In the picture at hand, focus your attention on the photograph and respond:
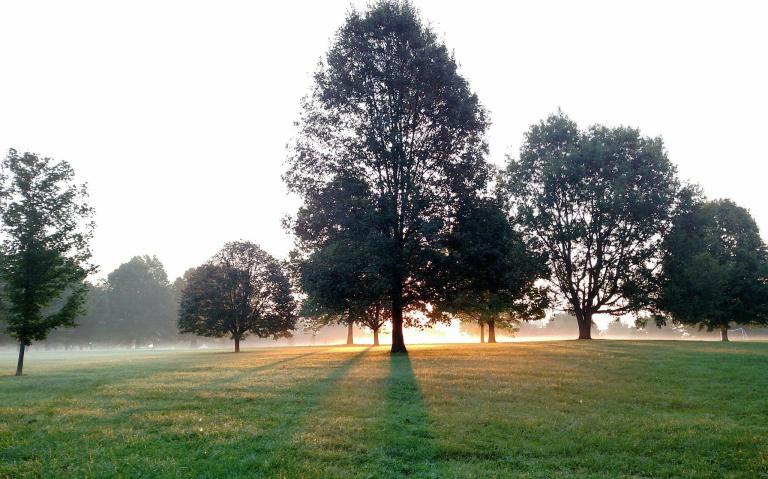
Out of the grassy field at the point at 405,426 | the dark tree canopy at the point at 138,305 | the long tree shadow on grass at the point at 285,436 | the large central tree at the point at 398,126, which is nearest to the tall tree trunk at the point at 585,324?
the large central tree at the point at 398,126

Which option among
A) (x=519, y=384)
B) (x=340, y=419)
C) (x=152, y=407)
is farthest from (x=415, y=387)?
(x=152, y=407)

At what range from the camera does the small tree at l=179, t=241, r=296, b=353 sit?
5953 centimetres

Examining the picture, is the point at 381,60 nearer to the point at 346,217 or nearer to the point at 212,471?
the point at 346,217

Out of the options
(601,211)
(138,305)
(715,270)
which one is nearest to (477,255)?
(601,211)

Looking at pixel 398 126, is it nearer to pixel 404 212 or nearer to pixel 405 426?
pixel 404 212

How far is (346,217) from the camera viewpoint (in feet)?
101

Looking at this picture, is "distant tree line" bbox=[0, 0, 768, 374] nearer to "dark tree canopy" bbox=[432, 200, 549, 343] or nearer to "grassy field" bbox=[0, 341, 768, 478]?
"dark tree canopy" bbox=[432, 200, 549, 343]

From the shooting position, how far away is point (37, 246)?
31344mm

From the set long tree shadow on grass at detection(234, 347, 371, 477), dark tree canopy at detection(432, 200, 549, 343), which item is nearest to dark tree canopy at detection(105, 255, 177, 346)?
dark tree canopy at detection(432, 200, 549, 343)

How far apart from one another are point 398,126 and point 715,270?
115 ft

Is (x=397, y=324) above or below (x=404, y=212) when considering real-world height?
below

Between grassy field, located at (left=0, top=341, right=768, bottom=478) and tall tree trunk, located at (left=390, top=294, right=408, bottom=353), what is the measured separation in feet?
38.6

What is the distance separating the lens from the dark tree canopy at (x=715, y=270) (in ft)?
144

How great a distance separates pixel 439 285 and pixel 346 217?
8096 mm
